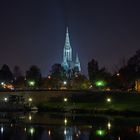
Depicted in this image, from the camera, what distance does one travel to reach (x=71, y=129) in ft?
Answer: 310

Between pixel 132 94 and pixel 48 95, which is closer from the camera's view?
pixel 132 94

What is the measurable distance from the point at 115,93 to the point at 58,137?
7376 centimetres

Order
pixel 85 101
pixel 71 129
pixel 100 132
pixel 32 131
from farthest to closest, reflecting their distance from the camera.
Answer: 1. pixel 85 101
2. pixel 71 129
3. pixel 32 131
4. pixel 100 132

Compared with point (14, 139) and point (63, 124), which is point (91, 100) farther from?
point (14, 139)

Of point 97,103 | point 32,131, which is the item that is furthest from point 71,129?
point 97,103

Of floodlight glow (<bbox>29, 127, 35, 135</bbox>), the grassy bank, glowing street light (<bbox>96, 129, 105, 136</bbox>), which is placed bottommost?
glowing street light (<bbox>96, 129, 105, 136</bbox>)

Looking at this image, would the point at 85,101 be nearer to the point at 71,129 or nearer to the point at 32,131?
the point at 71,129

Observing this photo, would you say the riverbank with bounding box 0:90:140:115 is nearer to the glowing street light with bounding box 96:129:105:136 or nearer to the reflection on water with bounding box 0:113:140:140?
the reflection on water with bounding box 0:113:140:140

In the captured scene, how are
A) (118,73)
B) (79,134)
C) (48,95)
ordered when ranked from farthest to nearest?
(118,73)
(48,95)
(79,134)

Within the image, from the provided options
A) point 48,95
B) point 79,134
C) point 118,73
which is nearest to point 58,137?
point 79,134

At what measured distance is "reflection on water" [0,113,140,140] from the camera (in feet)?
276

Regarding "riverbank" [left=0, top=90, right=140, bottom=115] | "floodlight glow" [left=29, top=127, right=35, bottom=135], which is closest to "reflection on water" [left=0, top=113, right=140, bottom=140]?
"floodlight glow" [left=29, top=127, right=35, bottom=135]

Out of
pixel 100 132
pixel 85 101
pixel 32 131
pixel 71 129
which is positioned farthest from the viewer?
pixel 85 101

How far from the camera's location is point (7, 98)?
170 metres
